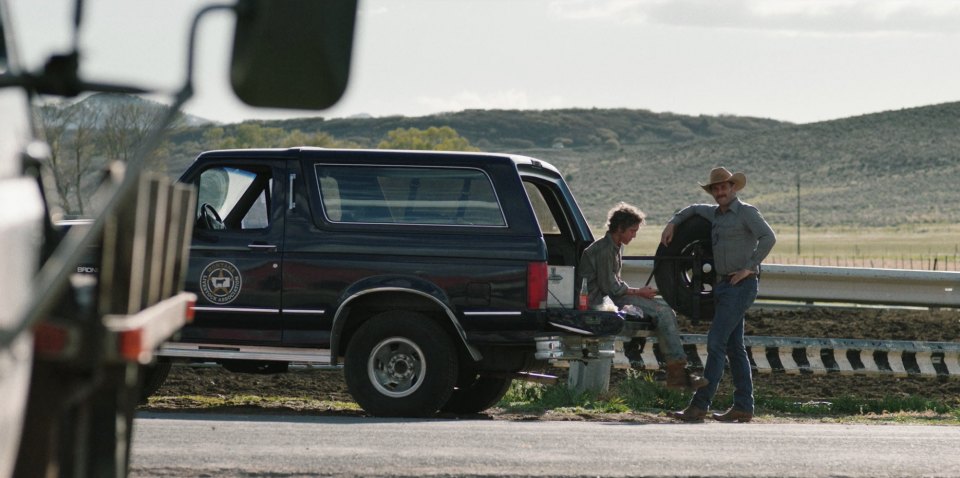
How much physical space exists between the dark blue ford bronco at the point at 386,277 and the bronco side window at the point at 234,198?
0.12m

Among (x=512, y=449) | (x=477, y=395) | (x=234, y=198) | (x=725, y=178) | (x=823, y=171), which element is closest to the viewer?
(x=512, y=449)

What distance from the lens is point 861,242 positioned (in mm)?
77500

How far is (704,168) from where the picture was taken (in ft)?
399

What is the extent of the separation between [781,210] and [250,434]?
9840cm

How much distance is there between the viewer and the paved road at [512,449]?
7.69m

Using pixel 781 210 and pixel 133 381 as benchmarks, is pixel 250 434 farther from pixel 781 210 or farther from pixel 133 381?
pixel 781 210

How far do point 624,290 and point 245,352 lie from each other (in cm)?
293

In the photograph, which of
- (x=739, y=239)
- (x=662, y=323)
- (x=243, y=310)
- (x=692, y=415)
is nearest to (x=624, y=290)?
(x=662, y=323)

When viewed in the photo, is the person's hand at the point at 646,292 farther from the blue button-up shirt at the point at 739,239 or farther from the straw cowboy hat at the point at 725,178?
the straw cowboy hat at the point at 725,178

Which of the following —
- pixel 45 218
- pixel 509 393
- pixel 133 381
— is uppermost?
pixel 45 218

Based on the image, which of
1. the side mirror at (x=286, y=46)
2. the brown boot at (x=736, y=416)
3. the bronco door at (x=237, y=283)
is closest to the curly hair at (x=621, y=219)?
the brown boot at (x=736, y=416)

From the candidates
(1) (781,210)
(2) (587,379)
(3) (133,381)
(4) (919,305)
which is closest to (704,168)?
(1) (781,210)

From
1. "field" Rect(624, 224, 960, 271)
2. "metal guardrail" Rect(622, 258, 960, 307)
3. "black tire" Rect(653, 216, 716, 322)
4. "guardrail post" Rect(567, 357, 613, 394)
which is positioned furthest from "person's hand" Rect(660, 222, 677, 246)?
"field" Rect(624, 224, 960, 271)

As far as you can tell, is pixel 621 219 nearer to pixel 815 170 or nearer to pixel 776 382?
pixel 776 382
